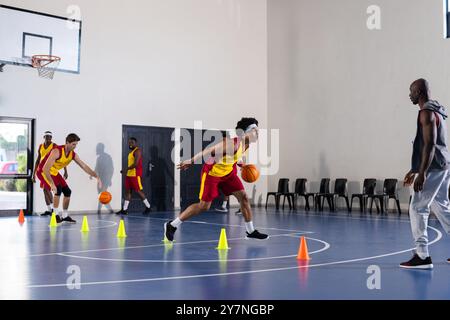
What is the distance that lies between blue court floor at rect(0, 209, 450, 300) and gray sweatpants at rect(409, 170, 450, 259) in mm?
361

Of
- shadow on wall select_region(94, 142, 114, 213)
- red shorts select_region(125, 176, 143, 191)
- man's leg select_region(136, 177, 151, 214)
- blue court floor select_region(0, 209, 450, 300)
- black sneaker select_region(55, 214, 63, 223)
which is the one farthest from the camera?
shadow on wall select_region(94, 142, 114, 213)

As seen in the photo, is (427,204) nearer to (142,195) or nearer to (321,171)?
(142,195)

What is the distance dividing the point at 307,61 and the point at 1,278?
14302 mm

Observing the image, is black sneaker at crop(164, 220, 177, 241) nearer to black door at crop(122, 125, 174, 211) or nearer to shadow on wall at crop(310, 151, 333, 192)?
black door at crop(122, 125, 174, 211)

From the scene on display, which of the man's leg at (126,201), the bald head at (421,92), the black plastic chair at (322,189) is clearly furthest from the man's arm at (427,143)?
the black plastic chair at (322,189)

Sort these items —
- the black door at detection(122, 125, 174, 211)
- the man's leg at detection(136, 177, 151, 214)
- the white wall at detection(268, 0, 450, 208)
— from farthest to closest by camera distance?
the black door at detection(122, 125, 174, 211) → the man's leg at detection(136, 177, 151, 214) → the white wall at detection(268, 0, 450, 208)

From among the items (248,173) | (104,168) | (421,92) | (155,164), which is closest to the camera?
(421,92)

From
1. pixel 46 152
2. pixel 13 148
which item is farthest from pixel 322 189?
pixel 13 148

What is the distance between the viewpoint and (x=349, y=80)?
17047mm

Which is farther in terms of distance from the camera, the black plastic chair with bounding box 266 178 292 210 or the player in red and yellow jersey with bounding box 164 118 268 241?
the black plastic chair with bounding box 266 178 292 210

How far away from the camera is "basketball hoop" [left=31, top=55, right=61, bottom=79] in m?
13.8

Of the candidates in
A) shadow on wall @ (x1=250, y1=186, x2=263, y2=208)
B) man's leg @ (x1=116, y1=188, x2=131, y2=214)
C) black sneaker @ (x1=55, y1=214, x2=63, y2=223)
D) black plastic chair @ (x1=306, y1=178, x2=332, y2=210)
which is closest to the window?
black plastic chair @ (x1=306, y1=178, x2=332, y2=210)

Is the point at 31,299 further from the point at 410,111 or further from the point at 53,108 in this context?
the point at 410,111

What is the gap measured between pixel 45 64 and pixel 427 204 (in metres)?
10.7
